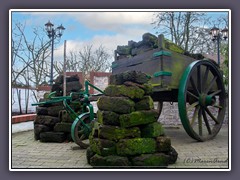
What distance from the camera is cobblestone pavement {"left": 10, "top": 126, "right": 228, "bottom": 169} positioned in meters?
2.89

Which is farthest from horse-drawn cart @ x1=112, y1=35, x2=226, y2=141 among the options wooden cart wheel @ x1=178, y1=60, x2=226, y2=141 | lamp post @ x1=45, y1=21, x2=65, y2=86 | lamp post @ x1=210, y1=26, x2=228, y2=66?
lamp post @ x1=45, y1=21, x2=65, y2=86

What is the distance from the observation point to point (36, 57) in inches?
134

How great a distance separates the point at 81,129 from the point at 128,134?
1435 mm

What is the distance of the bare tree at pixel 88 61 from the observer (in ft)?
11.8

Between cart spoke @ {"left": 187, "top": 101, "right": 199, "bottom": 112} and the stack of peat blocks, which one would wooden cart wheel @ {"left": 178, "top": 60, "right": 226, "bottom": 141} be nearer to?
cart spoke @ {"left": 187, "top": 101, "right": 199, "bottom": 112}

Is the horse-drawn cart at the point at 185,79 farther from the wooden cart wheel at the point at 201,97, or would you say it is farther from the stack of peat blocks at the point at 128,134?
the stack of peat blocks at the point at 128,134

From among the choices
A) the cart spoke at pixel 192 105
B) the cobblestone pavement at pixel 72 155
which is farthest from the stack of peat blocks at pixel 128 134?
the cart spoke at pixel 192 105

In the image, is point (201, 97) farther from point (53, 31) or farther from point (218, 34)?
point (53, 31)

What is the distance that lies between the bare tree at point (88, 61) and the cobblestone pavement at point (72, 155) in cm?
117

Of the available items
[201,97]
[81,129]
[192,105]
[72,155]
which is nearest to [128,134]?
[72,155]

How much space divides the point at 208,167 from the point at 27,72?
7.80ft

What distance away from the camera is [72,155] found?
3.46 meters

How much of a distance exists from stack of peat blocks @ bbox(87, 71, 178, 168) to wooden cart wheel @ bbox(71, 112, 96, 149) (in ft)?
2.90
